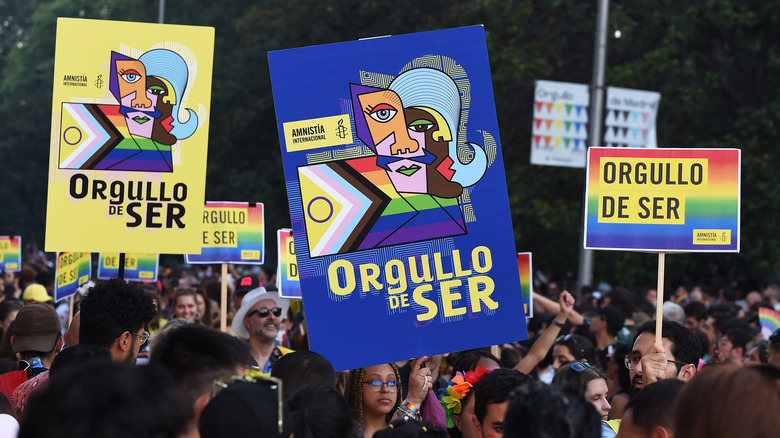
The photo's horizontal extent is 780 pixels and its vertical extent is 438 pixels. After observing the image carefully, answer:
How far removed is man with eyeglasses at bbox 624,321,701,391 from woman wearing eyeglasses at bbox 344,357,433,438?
1.09m

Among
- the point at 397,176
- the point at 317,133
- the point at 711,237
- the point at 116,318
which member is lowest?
the point at 116,318

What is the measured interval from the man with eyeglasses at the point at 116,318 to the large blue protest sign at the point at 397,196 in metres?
0.81

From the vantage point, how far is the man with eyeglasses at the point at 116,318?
4.96m

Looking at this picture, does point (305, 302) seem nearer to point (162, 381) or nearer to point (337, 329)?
point (337, 329)

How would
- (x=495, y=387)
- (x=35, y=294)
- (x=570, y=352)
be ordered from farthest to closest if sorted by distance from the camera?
1. (x=35, y=294)
2. (x=570, y=352)
3. (x=495, y=387)

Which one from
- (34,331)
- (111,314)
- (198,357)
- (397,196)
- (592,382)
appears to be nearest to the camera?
(198,357)

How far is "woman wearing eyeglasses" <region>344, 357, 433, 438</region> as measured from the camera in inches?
204

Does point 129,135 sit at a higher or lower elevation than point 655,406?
higher

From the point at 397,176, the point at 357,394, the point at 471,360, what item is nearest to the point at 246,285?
the point at 471,360

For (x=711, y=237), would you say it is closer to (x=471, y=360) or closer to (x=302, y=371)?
(x=471, y=360)

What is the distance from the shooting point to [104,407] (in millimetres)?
2033

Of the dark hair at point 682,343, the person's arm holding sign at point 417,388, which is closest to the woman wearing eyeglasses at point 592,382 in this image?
the dark hair at point 682,343

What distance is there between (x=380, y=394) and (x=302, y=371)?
32.2 inches

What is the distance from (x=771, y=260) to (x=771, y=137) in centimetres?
252
